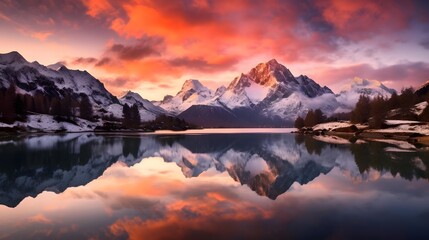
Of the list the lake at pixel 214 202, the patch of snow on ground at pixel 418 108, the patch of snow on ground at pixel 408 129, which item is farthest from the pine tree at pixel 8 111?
the patch of snow on ground at pixel 418 108

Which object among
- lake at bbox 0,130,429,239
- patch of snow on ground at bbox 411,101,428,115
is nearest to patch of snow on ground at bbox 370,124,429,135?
patch of snow on ground at bbox 411,101,428,115

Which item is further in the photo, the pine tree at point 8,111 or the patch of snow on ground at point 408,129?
the pine tree at point 8,111

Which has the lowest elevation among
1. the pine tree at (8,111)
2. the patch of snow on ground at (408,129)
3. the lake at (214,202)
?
the lake at (214,202)

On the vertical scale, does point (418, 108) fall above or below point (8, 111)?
above

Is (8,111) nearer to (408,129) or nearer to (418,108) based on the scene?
(408,129)

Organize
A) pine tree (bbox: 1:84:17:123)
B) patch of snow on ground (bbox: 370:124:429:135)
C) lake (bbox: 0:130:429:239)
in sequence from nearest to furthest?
lake (bbox: 0:130:429:239) → patch of snow on ground (bbox: 370:124:429:135) → pine tree (bbox: 1:84:17:123)

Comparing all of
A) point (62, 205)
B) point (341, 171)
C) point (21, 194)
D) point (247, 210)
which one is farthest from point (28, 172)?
point (341, 171)

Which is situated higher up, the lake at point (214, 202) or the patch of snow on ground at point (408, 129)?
the patch of snow on ground at point (408, 129)

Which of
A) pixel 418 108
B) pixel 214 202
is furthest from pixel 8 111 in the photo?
pixel 418 108

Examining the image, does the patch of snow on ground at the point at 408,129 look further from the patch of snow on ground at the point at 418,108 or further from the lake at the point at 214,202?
the lake at the point at 214,202

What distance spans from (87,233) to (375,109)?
194m

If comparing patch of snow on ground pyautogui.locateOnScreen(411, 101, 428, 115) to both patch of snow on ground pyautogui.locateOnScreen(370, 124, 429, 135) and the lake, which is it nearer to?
patch of snow on ground pyautogui.locateOnScreen(370, 124, 429, 135)

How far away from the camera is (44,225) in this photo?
60.3ft

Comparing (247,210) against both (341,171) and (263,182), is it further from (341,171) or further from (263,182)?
(341,171)
